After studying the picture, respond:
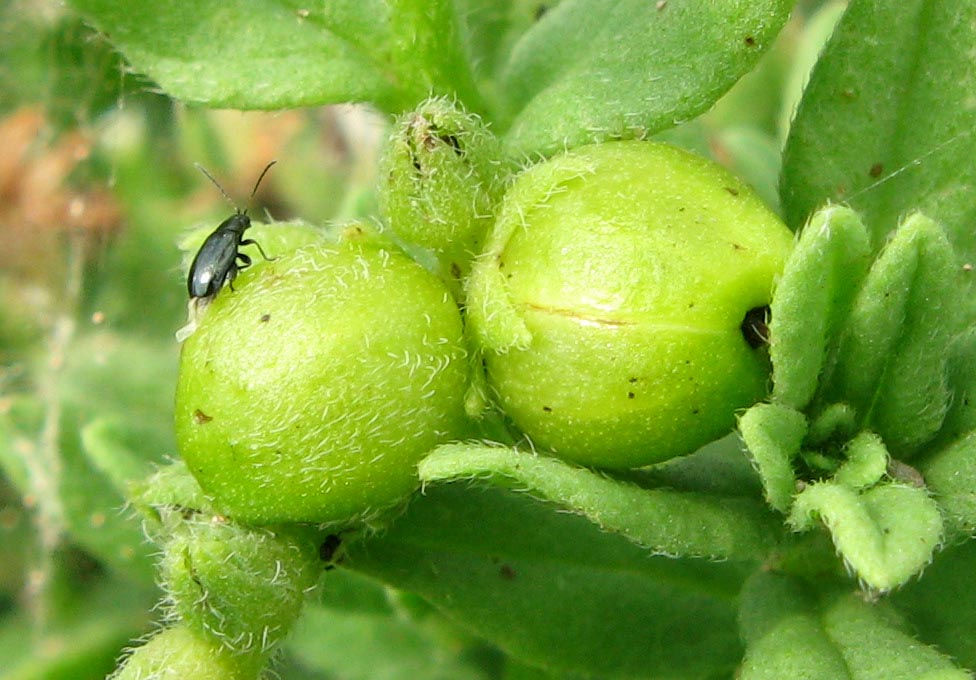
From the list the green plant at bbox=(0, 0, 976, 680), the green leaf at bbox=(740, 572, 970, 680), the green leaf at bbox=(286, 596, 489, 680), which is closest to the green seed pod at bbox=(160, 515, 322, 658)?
the green plant at bbox=(0, 0, 976, 680)

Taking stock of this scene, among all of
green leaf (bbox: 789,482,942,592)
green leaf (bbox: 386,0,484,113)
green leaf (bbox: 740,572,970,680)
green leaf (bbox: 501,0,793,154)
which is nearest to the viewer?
green leaf (bbox: 789,482,942,592)

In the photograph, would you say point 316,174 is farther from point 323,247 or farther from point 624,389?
point 624,389

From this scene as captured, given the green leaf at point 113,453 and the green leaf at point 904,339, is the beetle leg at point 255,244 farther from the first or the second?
the green leaf at point 113,453

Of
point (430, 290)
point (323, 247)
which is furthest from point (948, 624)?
point (323, 247)

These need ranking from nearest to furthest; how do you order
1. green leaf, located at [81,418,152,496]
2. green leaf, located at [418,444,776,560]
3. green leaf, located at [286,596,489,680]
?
1. green leaf, located at [418,444,776,560]
2. green leaf, located at [81,418,152,496]
3. green leaf, located at [286,596,489,680]

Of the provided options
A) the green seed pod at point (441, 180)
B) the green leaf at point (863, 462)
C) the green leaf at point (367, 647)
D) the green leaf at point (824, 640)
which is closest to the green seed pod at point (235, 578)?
the green seed pod at point (441, 180)

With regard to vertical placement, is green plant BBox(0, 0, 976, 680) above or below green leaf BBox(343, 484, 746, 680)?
above

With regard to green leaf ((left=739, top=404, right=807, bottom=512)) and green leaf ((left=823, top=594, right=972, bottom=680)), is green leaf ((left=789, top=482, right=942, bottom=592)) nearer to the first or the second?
green leaf ((left=739, top=404, right=807, bottom=512))

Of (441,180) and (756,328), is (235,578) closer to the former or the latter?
(441,180)

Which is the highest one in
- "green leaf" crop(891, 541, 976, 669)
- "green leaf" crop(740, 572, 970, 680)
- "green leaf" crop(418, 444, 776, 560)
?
"green leaf" crop(418, 444, 776, 560)
